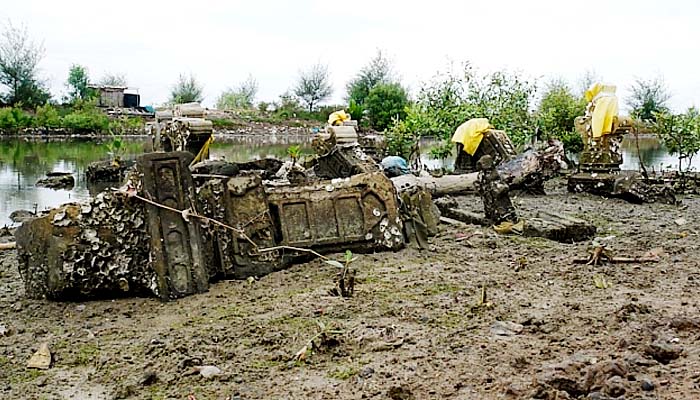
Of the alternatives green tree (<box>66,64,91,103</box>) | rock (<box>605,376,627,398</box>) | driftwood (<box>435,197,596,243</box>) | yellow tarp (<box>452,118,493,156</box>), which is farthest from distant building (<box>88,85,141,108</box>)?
rock (<box>605,376,627,398</box>)

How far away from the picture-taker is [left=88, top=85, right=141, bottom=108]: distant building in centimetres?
5517

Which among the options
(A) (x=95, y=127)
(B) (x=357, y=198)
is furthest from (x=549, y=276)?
(A) (x=95, y=127)

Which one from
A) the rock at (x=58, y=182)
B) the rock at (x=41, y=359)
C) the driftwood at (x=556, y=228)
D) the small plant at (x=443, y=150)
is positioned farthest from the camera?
the small plant at (x=443, y=150)

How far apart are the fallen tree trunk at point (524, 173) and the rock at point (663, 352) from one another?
884 centimetres

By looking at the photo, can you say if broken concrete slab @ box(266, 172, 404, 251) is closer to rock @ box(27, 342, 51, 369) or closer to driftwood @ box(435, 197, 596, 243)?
driftwood @ box(435, 197, 596, 243)

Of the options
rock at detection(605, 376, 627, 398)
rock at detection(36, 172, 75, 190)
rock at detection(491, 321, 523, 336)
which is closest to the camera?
rock at detection(605, 376, 627, 398)

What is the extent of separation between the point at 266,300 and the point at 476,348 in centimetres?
191

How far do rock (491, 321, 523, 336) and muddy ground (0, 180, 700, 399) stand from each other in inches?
0.5

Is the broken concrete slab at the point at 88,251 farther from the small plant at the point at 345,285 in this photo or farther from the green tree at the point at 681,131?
the green tree at the point at 681,131

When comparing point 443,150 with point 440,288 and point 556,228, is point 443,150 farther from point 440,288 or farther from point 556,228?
point 440,288

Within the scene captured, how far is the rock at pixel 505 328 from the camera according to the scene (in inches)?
172

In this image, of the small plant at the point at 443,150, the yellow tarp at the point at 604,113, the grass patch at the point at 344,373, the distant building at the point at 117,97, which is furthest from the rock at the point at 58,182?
the distant building at the point at 117,97

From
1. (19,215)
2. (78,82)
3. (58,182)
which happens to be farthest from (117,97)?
(19,215)

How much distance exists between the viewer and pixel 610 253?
6.40 metres
